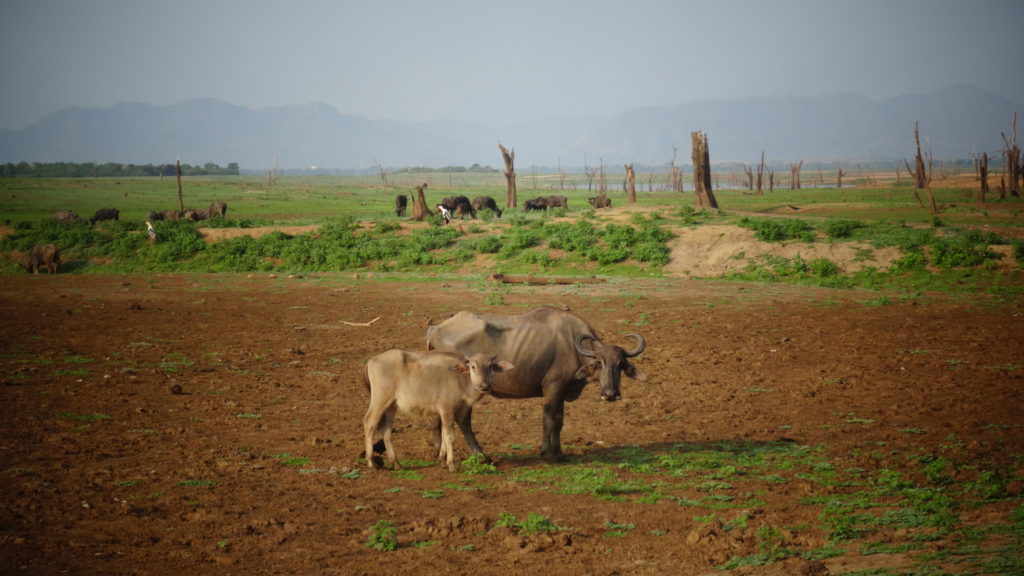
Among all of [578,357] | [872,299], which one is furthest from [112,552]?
[872,299]

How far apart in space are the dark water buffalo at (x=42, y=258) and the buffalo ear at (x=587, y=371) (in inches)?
1238

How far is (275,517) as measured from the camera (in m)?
7.85

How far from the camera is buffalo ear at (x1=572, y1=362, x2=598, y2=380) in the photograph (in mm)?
10023

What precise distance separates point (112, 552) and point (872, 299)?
2085cm

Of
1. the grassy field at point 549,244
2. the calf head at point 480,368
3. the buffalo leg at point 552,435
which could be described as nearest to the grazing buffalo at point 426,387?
the calf head at point 480,368

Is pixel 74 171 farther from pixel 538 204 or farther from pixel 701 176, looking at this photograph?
pixel 701 176

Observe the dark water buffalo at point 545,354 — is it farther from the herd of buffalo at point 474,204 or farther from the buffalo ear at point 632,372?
the herd of buffalo at point 474,204

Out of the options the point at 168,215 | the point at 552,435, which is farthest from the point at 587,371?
the point at 168,215

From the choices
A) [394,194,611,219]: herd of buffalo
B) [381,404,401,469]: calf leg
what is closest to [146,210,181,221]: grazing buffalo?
[394,194,611,219]: herd of buffalo

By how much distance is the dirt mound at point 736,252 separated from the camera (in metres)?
27.1

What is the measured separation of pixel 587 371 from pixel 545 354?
58 cm

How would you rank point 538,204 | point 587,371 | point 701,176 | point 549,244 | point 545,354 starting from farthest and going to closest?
point 538,204 < point 701,176 < point 549,244 < point 545,354 < point 587,371

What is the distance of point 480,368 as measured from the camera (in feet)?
30.6

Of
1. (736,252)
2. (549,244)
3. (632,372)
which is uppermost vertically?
(549,244)
